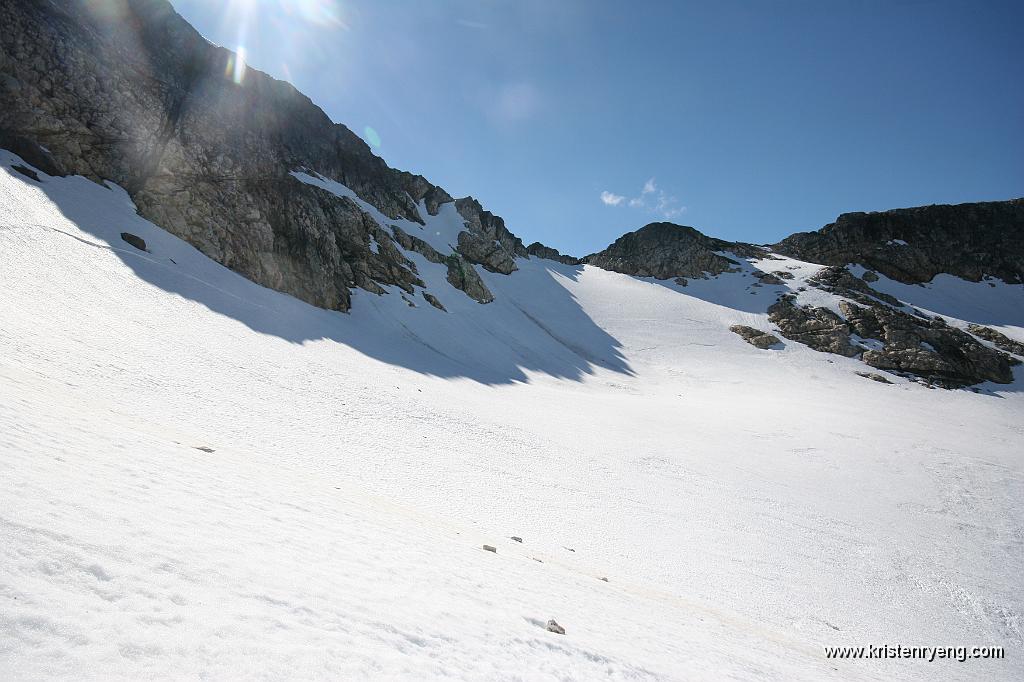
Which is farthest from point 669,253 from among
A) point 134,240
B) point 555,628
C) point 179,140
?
point 555,628

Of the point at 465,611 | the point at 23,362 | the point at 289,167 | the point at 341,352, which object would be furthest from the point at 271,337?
the point at 289,167

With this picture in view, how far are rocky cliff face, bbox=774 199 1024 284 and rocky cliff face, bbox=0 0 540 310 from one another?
81.5 metres

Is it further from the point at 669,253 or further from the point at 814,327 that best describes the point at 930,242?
the point at 814,327

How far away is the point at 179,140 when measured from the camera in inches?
1298

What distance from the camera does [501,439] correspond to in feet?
48.2

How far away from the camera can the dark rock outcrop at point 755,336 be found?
51.1m

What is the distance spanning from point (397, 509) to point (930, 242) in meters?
107

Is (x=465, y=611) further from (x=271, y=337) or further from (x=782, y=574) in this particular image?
(x=271, y=337)

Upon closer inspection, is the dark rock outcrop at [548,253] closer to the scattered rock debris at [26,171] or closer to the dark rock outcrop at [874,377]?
the dark rock outcrop at [874,377]

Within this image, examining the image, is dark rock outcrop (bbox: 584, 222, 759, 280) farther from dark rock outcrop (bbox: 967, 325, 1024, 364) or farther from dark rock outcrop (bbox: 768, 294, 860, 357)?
dark rock outcrop (bbox: 967, 325, 1024, 364)

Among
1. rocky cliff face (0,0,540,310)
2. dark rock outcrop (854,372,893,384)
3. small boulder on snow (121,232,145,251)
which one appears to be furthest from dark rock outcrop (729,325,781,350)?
small boulder on snow (121,232,145,251)

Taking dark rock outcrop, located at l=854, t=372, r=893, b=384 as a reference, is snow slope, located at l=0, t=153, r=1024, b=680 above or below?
below

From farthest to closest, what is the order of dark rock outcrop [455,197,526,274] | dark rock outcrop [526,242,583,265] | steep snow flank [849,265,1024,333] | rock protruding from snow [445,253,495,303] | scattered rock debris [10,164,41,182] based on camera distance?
dark rock outcrop [526,242,583,265] < dark rock outcrop [455,197,526,274] < steep snow flank [849,265,1024,333] < rock protruding from snow [445,253,495,303] < scattered rock debris [10,164,41,182]

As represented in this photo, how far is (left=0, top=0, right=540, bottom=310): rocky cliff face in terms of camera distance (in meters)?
27.4
